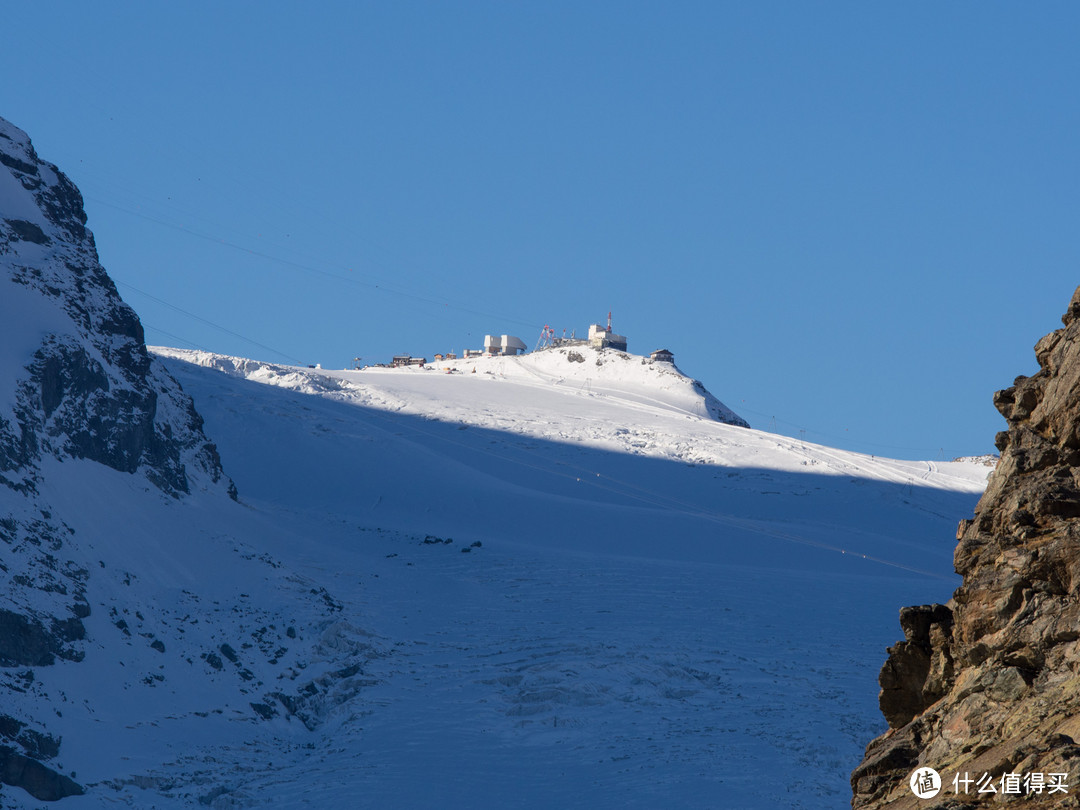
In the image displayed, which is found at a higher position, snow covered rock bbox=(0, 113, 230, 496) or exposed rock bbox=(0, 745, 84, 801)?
snow covered rock bbox=(0, 113, 230, 496)

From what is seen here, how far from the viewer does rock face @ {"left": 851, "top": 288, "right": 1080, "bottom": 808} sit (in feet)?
27.5

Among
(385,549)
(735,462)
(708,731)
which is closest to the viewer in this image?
(708,731)

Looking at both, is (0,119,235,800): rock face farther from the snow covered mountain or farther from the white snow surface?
the white snow surface

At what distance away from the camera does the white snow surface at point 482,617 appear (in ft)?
87.9

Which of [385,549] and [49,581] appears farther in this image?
[385,549]

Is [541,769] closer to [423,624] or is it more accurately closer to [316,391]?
[423,624]

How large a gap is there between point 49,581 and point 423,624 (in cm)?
1169

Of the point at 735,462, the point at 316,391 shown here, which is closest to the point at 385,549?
the point at 735,462

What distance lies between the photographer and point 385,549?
46.8m
